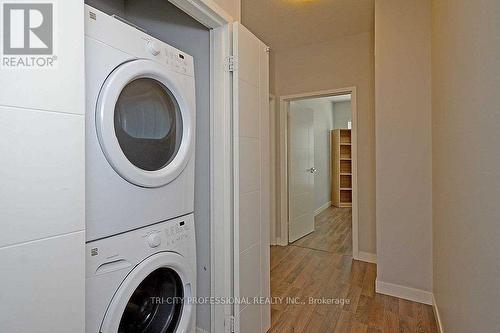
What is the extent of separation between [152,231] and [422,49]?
230 centimetres

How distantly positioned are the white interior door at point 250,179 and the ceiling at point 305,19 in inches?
45.2

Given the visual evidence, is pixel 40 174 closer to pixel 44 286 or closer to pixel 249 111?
pixel 44 286

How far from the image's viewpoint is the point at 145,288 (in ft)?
3.98

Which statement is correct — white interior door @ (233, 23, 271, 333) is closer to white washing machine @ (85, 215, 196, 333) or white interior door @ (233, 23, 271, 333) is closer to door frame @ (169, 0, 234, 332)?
door frame @ (169, 0, 234, 332)

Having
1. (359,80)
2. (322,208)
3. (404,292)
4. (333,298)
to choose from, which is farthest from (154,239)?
(322,208)

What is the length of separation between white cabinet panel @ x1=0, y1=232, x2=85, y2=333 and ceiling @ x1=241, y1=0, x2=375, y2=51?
2.53m

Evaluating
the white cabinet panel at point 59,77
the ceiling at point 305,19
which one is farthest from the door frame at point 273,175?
the white cabinet panel at point 59,77

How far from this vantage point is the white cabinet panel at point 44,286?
666mm

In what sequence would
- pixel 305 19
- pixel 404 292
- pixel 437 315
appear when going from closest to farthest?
pixel 437 315, pixel 404 292, pixel 305 19

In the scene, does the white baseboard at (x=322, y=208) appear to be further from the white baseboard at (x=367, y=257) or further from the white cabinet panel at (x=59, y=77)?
the white cabinet panel at (x=59, y=77)

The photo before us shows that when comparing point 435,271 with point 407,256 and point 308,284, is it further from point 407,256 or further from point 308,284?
point 308,284

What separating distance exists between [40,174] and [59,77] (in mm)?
276

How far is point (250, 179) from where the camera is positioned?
5.19 feet

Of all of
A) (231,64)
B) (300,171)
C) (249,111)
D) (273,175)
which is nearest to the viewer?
(231,64)
